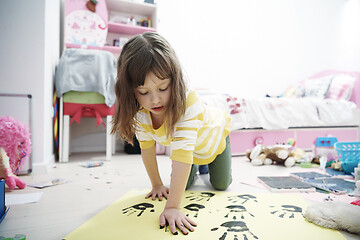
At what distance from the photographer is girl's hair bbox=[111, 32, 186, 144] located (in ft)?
2.02

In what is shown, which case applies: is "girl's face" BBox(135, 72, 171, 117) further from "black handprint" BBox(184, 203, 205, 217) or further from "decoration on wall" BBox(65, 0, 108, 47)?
"decoration on wall" BBox(65, 0, 108, 47)

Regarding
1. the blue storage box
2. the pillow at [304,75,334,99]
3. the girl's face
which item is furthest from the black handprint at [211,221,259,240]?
the pillow at [304,75,334,99]

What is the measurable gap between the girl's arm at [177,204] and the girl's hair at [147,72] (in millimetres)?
115

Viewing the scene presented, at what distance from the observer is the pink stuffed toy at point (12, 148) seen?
98 cm

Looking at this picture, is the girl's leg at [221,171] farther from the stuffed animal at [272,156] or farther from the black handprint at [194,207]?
the stuffed animal at [272,156]

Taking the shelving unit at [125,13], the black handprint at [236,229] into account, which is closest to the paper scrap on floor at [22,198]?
the black handprint at [236,229]

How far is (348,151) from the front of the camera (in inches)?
52.1

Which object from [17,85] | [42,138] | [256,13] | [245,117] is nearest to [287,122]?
[245,117]

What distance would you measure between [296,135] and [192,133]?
1.78 metres

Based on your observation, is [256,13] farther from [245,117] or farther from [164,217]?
[164,217]

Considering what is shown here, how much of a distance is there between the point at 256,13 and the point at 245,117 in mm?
1589

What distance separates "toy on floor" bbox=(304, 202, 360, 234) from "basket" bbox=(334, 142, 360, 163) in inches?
31.4

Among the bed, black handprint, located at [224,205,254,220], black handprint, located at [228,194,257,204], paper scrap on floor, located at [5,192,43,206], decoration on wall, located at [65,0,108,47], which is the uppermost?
decoration on wall, located at [65,0,108,47]

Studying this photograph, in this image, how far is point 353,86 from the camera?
2.40 meters
